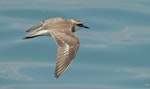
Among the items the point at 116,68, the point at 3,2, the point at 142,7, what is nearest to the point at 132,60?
the point at 116,68

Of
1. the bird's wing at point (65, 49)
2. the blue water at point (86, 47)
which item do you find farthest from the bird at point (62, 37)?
the blue water at point (86, 47)

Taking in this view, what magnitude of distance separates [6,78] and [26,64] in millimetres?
405

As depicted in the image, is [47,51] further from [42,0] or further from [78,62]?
[42,0]

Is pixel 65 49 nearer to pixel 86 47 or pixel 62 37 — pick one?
pixel 62 37

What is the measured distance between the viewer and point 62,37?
9.34 m

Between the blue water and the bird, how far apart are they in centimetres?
112

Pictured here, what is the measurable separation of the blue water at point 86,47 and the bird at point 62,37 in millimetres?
1122

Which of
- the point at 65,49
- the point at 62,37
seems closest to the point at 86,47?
the point at 62,37

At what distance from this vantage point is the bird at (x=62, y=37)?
8.69 metres

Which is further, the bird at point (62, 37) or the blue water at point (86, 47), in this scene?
the blue water at point (86, 47)

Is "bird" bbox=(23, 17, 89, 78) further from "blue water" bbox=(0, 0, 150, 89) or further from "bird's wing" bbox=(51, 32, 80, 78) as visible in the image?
"blue water" bbox=(0, 0, 150, 89)

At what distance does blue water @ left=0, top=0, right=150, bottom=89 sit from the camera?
37.0 ft

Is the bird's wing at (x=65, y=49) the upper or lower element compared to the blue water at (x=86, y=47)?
upper

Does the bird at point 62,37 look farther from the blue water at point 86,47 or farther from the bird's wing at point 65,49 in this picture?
the blue water at point 86,47
